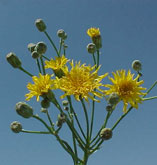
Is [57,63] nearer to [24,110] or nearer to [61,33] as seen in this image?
[24,110]

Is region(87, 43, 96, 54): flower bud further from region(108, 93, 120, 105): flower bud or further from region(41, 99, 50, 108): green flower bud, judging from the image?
region(41, 99, 50, 108): green flower bud

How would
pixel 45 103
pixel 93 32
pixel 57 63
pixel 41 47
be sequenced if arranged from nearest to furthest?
1. pixel 45 103
2. pixel 57 63
3. pixel 41 47
4. pixel 93 32

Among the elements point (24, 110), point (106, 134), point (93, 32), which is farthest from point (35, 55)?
point (106, 134)

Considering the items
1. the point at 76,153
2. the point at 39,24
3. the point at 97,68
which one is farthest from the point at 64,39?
the point at 76,153

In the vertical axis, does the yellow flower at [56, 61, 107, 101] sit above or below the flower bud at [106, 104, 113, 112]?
above

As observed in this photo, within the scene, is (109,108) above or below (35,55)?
below

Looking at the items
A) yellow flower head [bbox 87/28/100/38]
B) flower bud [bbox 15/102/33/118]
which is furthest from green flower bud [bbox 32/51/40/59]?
yellow flower head [bbox 87/28/100/38]
